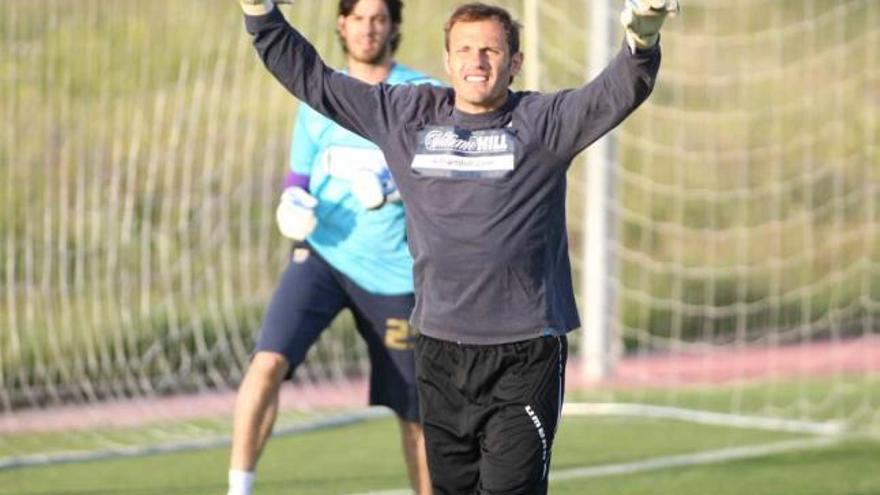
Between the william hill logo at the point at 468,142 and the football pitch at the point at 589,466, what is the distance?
331 cm

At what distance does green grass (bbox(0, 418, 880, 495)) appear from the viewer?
28.7 ft

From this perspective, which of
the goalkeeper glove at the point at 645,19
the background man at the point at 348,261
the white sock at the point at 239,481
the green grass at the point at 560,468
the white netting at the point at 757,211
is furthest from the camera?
the white netting at the point at 757,211

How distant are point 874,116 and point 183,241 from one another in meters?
6.44

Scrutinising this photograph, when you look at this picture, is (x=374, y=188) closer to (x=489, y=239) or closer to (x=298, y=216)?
(x=298, y=216)

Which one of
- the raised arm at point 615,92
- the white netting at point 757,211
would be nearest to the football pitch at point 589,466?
the white netting at point 757,211

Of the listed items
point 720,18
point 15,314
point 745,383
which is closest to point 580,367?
point 745,383

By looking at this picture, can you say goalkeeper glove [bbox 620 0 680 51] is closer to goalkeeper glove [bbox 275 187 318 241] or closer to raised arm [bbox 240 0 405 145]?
raised arm [bbox 240 0 405 145]

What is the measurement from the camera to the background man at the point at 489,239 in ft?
18.2

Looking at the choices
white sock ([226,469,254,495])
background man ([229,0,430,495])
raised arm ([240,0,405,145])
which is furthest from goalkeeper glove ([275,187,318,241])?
raised arm ([240,0,405,145])

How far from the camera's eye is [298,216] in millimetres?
7293

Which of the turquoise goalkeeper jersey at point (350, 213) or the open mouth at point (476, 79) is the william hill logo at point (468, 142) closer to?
the open mouth at point (476, 79)

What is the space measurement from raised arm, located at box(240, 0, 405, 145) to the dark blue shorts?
5.62ft

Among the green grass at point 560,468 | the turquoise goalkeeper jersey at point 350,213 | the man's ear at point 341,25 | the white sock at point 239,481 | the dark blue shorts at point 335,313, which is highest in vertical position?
the man's ear at point 341,25

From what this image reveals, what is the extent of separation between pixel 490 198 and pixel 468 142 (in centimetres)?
17
